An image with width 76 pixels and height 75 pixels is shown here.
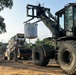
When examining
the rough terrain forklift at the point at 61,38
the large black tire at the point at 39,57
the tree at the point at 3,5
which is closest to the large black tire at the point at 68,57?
the rough terrain forklift at the point at 61,38

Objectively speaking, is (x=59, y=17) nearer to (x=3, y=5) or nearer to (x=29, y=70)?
(x=29, y=70)

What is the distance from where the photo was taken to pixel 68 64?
11.1 meters

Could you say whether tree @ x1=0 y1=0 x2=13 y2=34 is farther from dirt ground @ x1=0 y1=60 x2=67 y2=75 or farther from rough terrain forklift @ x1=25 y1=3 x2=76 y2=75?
dirt ground @ x1=0 y1=60 x2=67 y2=75

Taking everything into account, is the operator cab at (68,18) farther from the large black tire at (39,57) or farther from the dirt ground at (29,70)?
the large black tire at (39,57)

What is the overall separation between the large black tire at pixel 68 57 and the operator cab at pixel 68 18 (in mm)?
858

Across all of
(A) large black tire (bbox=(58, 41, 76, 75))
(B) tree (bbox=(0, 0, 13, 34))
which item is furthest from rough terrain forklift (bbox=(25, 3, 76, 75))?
(B) tree (bbox=(0, 0, 13, 34))

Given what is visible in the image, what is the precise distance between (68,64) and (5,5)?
11768 millimetres

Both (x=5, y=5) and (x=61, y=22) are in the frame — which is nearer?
(x=61, y=22)

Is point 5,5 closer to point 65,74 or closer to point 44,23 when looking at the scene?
point 44,23

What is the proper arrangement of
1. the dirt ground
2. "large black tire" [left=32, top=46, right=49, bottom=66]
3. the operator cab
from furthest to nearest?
1. "large black tire" [left=32, top=46, right=49, bottom=66]
2. the operator cab
3. the dirt ground

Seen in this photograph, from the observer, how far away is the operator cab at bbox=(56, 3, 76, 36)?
1177 cm

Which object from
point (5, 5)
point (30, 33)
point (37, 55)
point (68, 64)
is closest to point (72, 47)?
point (68, 64)

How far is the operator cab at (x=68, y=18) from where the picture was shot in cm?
1177

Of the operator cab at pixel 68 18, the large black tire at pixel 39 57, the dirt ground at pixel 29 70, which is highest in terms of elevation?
the operator cab at pixel 68 18
